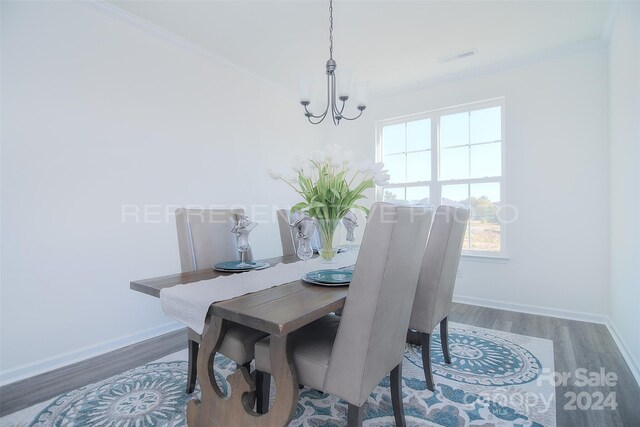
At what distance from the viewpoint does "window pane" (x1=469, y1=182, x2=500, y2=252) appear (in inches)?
139

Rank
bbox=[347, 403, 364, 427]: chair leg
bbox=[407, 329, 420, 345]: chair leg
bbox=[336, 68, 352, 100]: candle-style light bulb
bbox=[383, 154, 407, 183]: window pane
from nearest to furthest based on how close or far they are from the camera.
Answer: bbox=[347, 403, 364, 427]: chair leg → bbox=[336, 68, 352, 100]: candle-style light bulb → bbox=[407, 329, 420, 345]: chair leg → bbox=[383, 154, 407, 183]: window pane

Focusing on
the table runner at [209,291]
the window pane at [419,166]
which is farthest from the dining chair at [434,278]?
the window pane at [419,166]

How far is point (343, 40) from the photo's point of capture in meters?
2.89

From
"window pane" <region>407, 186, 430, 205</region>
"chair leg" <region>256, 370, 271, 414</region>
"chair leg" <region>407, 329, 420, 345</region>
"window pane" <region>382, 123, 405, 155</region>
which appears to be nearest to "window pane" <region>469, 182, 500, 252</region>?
"window pane" <region>407, 186, 430, 205</region>

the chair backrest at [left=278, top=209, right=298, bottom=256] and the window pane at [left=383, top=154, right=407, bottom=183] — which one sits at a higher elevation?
the window pane at [left=383, top=154, right=407, bottom=183]

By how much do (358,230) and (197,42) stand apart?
9.80 feet

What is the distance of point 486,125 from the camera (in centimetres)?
360

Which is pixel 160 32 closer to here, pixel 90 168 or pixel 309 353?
pixel 90 168

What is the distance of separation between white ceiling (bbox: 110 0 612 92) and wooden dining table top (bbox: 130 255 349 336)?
6.68ft

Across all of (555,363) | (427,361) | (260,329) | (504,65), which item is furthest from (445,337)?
(504,65)

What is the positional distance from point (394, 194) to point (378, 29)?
2102 millimetres

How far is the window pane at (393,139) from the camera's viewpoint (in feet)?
13.8

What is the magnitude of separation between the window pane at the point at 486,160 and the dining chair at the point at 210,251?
279 cm

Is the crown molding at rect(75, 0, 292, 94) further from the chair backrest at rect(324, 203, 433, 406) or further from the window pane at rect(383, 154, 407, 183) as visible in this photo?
the chair backrest at rect(324, 203, 433, 406)
